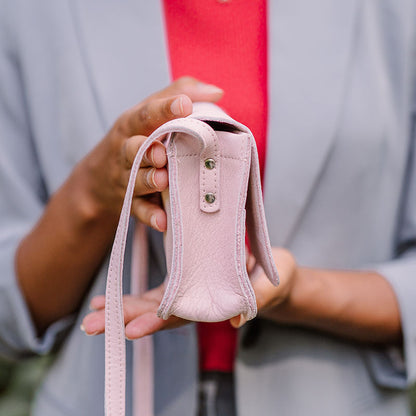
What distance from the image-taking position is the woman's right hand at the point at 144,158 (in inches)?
10.4

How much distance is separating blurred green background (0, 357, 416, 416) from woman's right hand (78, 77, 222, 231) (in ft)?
2.05

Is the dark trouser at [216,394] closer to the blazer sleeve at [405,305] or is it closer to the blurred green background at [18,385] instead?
the blazer sleeve at [405,305]

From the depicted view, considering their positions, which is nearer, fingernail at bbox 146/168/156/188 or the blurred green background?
fingernail at bbox 146/168/156/188

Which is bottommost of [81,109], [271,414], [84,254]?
[271,414]

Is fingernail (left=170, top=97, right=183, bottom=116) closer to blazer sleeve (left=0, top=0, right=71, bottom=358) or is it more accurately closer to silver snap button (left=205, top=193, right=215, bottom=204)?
silver snap button (left=205, top=193, right=215, bottom=204)

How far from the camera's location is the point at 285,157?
40 cm

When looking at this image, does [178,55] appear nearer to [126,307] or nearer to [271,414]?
[126,307]

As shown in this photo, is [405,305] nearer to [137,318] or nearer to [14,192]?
[137,318]

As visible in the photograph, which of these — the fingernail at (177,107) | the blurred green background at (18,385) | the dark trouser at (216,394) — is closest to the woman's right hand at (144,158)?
the fingernail at (177,107)

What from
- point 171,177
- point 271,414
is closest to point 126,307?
point 171,177

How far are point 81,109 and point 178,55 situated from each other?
100 millimetres

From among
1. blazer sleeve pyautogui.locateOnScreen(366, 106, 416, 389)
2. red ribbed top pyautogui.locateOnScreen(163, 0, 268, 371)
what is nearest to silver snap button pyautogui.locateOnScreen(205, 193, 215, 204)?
red ribbed top pyautogui.locateOnScreen(163, 0, 268, 371)

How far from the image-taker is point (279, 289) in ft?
1.15

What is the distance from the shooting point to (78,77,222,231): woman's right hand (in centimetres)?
26
